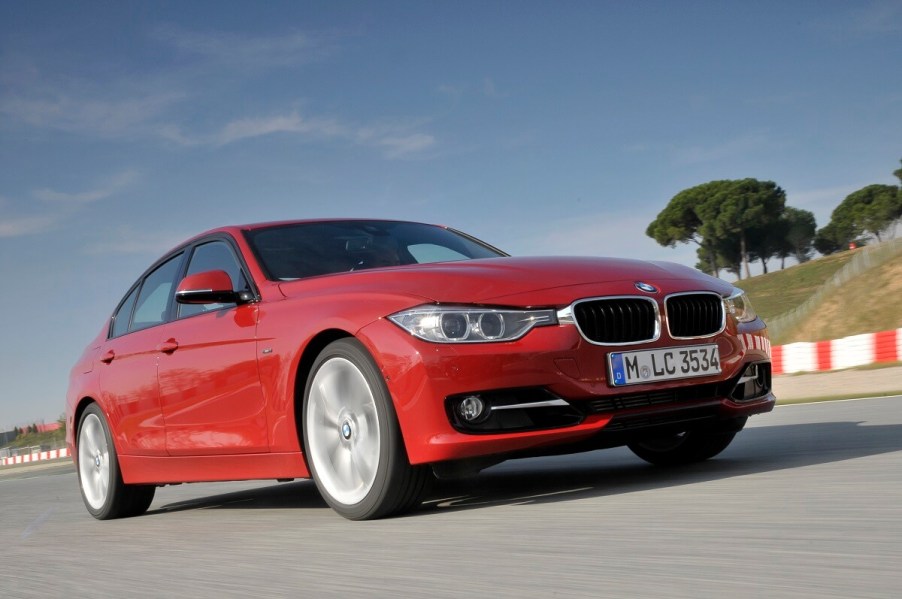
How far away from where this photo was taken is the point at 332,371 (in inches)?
193

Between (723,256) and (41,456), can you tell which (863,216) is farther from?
(41,456)

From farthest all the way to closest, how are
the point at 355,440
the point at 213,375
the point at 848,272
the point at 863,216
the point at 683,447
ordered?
1. the point at 863,216
2. the point at 848,272
3. the point at 683,447
4. the point at 213,375
5. the point at 355,440

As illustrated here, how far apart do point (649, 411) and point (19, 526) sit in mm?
→ 4449

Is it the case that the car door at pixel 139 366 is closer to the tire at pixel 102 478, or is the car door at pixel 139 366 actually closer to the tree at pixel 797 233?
the tire at pixel 102 478

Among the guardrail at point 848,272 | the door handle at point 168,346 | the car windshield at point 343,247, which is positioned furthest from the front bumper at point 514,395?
the guardrail at point 848,272

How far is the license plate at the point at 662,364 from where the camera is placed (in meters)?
4.61

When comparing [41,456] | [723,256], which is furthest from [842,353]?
[723,256]

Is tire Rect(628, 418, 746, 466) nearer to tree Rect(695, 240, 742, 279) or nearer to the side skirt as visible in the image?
the side skirt

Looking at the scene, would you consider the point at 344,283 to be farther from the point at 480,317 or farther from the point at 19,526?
the point at 19,526

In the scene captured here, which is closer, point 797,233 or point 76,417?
point 76,417

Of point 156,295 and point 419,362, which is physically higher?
point 156,295

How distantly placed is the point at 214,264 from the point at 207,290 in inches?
29.0

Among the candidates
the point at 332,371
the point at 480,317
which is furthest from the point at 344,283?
the point at 480,317

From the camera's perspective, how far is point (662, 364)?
15.5 ft
